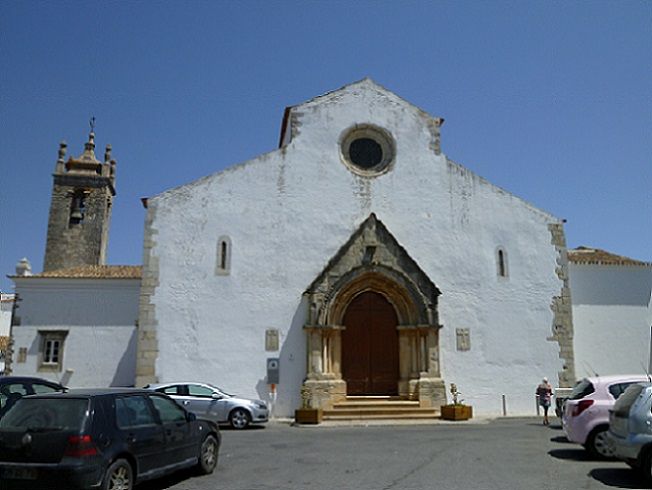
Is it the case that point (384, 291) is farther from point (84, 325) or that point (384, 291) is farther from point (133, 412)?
point (133, 412)

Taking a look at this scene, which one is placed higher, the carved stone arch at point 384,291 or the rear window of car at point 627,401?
the carved stone arch at point 384,291

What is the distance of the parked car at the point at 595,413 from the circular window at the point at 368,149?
11.5 metres

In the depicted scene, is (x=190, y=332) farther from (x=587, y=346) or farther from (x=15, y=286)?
(x=587, y=346)

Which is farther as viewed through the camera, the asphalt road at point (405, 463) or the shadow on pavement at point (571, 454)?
the shadow on pavement at point (571, 454)

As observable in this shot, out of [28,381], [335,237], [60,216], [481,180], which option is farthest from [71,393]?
[60,216]

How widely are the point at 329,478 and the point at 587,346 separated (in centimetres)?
1514

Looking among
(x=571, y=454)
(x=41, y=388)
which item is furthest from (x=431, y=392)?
(x=41, y=388)

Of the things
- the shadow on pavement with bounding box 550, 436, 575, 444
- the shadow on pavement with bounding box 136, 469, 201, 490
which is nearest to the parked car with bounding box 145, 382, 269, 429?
the shadow on pavement with bounding box 136, 469, 201, 490

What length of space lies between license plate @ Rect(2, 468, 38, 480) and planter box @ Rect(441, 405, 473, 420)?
1289 centimetres

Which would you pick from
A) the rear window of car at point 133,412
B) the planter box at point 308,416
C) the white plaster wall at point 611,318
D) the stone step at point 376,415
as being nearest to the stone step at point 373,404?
the stone step at point 376,415

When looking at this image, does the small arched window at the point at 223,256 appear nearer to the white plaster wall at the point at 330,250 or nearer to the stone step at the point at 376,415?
the white plaster wall at the point at 330,250

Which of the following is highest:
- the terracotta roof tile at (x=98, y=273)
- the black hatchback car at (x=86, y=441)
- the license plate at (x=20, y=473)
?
the terracotta roof tile at (x=98, y=273)

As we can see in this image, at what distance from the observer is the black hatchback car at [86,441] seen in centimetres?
636

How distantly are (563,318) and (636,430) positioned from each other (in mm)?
12370
